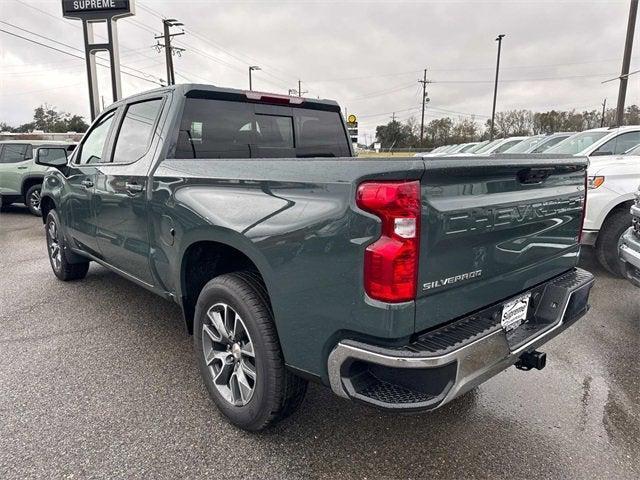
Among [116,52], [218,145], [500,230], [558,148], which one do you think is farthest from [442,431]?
[116,52]

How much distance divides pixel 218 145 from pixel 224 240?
1127 mm

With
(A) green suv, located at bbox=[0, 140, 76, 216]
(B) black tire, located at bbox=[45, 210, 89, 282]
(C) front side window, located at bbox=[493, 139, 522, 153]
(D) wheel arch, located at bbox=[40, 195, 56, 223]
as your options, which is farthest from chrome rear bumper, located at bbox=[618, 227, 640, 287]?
(A) green suv, located at bbox=[0, 140, 76, 216]

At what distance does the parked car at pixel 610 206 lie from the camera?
17.5ft

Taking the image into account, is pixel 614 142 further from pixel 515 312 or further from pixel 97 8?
pixel 97 8

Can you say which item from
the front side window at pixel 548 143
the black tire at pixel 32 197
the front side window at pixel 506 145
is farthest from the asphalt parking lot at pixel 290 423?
the front side window at pixel 506 145

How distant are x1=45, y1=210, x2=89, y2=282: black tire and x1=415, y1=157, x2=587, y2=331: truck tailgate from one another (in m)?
4.60

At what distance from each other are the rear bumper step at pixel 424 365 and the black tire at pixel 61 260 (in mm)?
4366

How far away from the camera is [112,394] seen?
9.48ft

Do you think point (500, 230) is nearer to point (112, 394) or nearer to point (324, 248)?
point (324, 248)

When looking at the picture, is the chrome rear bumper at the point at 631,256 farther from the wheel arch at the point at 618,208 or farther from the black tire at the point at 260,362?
the black tire at the point at 260,362

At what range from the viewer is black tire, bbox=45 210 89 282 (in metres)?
5.08

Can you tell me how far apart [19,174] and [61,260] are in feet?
25.4

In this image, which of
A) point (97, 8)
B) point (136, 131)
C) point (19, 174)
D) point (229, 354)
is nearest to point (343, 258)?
point (229, 354)

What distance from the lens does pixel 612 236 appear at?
542 cm
